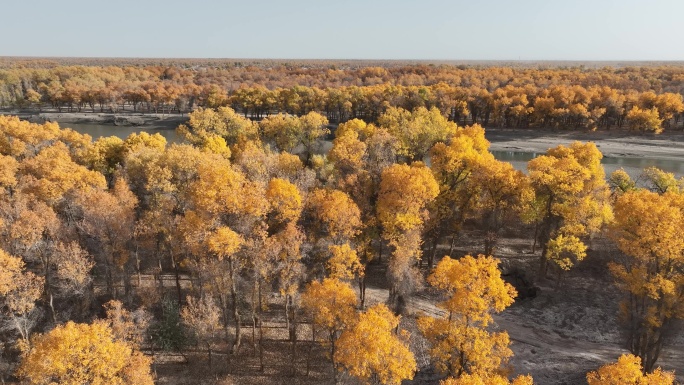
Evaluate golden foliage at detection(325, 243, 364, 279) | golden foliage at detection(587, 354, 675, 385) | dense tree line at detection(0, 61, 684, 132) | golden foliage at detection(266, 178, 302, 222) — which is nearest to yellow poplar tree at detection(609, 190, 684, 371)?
golden foliage at detection(587, 354, 675, 385)

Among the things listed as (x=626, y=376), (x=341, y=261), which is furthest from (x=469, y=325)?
(x=341, y=261)

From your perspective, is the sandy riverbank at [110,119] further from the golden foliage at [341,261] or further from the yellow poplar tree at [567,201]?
the yellow poplar tree at [567,201]

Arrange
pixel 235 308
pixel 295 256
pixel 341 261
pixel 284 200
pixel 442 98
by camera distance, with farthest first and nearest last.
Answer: pixel 442 98 → pixel 284 200 → pixel 235 308 → pixel 341 261 → pixel 295 256

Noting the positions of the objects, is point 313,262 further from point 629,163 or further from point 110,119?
point 110,119

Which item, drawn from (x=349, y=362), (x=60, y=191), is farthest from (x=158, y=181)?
(x=349, y=362)

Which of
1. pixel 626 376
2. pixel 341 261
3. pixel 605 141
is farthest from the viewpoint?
pixel 605 141

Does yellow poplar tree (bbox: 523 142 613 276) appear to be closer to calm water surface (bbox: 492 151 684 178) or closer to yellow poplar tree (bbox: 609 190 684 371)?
yellow poplar tree (bbox: 609 190 684 371)

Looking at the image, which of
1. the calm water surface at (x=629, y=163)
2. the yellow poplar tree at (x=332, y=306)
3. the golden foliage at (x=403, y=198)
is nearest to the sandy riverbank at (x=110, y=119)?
the calm water surface at (x=629, y=163)
